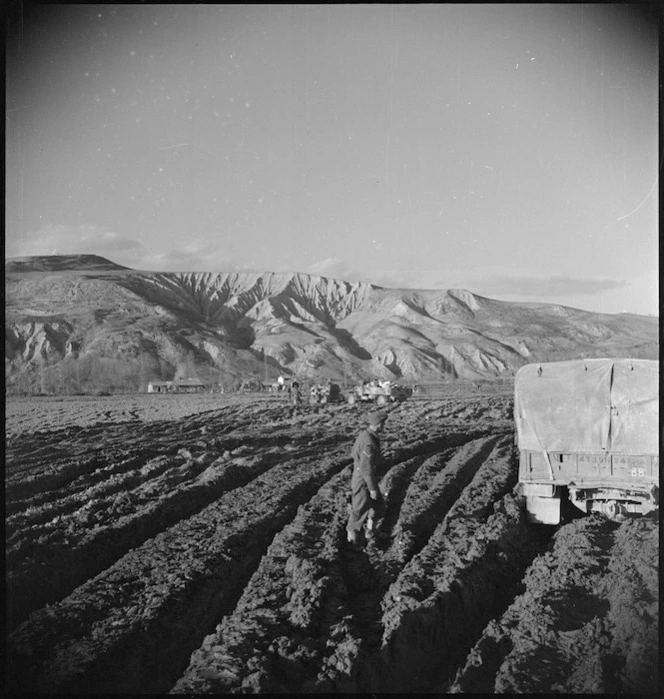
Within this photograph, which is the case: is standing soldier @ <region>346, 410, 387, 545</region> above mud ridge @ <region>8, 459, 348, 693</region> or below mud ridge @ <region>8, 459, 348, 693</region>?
above

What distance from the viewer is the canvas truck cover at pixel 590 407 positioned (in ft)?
28.3

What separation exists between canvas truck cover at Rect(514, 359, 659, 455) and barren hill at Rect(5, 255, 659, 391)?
2777cm

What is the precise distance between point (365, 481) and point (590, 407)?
3.14 meters

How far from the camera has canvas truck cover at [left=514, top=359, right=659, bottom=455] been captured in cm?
863

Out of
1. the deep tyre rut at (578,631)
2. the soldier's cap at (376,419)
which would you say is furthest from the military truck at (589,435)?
the soldier's cap at (376,419)

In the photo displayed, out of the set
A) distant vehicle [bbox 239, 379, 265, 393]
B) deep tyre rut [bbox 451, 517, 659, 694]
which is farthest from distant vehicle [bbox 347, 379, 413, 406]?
deep tyre rut [bbox 451, 517, 659, 694]

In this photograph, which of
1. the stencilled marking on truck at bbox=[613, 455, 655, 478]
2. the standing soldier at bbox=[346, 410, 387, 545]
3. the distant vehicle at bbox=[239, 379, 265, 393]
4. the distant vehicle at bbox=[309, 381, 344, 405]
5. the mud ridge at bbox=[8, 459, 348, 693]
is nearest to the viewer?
the mud ridge at bbox=[8, 459, 348, 693]

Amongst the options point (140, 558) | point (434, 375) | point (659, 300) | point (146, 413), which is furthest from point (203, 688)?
point (434, 375)

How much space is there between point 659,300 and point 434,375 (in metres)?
74.6

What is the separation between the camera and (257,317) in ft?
307

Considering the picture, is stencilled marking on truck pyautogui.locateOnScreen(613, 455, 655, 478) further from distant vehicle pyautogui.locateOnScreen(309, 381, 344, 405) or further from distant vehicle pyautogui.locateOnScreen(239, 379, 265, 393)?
distant vehicle pyautogui.locateOnScreen(239, 379, 265, 393)

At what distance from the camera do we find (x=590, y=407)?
352 inches

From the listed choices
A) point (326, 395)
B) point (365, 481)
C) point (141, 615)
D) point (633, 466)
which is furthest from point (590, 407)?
point (326, 395)

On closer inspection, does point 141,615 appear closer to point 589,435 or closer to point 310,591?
point 310,591
